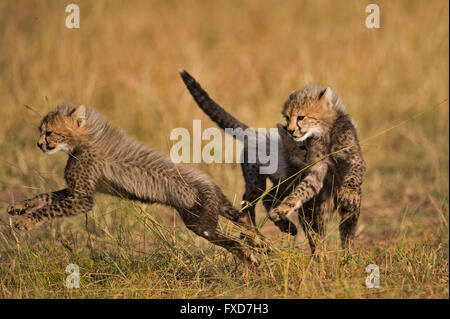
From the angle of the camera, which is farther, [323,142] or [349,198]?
[323,142]

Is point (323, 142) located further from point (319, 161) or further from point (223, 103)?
point (223, 103)

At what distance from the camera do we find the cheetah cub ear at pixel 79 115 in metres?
4.07

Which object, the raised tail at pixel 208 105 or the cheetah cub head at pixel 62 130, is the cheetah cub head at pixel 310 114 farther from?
the cheetah cub head at pixel 62 130

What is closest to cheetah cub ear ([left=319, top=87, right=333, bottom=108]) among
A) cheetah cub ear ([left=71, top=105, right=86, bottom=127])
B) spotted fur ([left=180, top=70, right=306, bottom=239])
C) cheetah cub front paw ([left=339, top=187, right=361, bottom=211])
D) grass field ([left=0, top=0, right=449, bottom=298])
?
spotted fur ([left=180, top=70, right=306, bottom=239])

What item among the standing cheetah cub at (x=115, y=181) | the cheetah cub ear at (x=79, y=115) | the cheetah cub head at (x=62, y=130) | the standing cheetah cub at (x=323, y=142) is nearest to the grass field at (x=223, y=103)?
the standing cheetah cub at (x=115, y=181)

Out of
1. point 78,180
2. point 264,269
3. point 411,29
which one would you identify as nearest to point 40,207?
point 78,180

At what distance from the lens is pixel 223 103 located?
792 centimetres

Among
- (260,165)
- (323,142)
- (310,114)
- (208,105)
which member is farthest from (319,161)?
(208,105)

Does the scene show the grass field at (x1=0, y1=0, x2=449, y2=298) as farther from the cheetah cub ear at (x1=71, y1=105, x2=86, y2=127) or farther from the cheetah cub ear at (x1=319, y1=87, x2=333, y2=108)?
the cheetah cub ear at (x1=71, y1=105, x2=86, y2=127)

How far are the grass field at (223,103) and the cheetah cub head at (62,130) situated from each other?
0.60 m

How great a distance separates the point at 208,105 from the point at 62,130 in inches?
41.6

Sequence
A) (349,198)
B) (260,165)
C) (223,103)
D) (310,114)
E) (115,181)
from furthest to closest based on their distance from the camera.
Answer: (223,103)
(260,165)
(310,114)
(115,181)
(349,198)

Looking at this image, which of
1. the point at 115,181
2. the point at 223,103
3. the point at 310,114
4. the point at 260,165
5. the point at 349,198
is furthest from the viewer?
the point at 223,103

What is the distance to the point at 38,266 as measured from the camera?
12.3 feet
